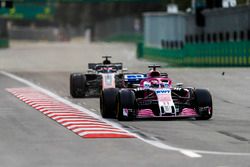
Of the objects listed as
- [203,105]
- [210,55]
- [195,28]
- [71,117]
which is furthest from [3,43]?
[203,105]

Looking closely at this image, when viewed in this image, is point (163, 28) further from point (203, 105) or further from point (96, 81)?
point (203, 105)

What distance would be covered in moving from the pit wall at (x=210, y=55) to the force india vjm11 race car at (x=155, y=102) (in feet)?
84.2

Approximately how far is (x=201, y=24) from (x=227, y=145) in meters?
43.1

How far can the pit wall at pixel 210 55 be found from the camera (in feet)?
147

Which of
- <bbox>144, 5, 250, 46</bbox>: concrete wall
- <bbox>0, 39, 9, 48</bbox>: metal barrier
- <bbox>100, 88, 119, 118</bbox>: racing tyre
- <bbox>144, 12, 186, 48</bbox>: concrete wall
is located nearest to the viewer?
<bbox>100, 88, 119, 118</bbox>: racing tyre

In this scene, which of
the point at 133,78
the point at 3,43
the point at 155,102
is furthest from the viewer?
the point at 3,43

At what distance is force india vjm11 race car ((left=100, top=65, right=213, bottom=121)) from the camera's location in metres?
18.2

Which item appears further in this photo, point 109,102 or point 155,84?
point 155,84

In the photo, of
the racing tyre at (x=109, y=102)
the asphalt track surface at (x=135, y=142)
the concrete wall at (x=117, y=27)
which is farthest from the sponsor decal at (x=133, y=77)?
the concrete wall at (x=117, y=27)

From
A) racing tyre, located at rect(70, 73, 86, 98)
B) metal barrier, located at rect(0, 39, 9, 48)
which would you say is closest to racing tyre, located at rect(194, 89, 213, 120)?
racing tyre, located at rect(70, 73, 86, 98)

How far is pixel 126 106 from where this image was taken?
18047 mm

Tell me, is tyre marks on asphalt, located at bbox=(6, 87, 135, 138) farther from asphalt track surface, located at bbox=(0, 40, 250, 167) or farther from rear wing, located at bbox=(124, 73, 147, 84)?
rear wing, located at bbox=(124, 73, 147, 84)

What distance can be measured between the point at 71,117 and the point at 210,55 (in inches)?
1225

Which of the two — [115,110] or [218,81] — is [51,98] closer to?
[115,110]
